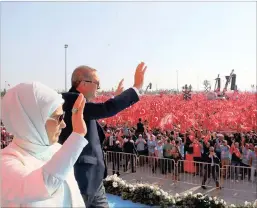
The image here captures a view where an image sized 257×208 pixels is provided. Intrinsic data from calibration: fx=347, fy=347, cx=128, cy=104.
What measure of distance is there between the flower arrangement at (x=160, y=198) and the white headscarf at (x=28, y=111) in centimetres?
536

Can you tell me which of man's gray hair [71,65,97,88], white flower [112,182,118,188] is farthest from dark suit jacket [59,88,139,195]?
white flower [112,182,118,188]

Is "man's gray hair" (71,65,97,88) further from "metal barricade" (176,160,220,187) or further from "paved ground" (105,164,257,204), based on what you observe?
"metal barricade" (176,160,220,187)

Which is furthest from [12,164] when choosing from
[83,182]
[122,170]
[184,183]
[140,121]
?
[140,121]

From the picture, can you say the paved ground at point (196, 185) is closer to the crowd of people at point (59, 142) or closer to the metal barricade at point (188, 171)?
the metal barricade at point (188, 171)

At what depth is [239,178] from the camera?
8180mm

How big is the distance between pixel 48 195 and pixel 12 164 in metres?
0.18

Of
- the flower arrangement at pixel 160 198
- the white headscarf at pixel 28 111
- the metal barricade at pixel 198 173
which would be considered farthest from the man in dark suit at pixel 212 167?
the white headscarf at pixel 28 111

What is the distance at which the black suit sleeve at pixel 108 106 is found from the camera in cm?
218

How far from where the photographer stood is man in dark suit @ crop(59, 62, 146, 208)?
220 cm

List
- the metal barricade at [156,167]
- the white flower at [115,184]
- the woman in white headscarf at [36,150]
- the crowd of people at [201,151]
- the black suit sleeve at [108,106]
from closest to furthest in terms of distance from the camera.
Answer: the woman in white headscarf at [36,150]
the black suit sleeve at [108,106]
the white flower at [115,184]
the crowd of people at [201,151]
the metal barricade at [156,167]

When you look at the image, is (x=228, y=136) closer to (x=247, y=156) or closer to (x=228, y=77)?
(x=247, y=156)

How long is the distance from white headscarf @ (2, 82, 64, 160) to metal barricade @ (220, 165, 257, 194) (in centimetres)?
734

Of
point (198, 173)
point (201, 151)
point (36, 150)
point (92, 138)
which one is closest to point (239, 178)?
point (198, 173)

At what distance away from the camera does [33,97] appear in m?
1.29
